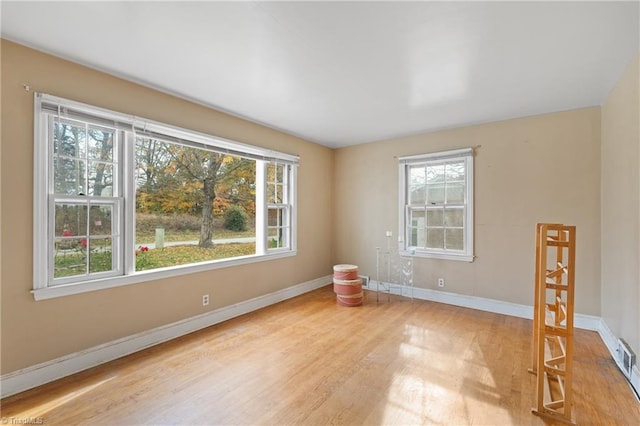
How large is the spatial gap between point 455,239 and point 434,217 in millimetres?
439

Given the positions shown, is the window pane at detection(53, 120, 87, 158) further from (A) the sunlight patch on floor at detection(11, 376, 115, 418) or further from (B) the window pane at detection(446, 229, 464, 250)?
(B) the window pane at detection(446, 229, 464, 250)

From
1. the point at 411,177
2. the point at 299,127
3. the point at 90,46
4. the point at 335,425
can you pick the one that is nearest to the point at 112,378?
the point at 335,425

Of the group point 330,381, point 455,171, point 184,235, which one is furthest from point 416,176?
point 184,235

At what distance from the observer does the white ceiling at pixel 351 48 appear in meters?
1.76

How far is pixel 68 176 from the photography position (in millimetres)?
2385

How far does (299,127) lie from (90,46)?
8.12ft

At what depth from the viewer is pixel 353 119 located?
150 inches

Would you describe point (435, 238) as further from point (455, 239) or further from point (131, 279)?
point (131, 279)

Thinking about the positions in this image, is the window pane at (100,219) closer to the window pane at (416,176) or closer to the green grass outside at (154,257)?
the green grass outside at (154,257)

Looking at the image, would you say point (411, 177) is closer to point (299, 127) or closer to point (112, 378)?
point (299, 127)

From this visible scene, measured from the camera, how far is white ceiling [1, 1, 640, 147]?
1761 mm

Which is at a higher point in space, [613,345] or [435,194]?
[435,194]

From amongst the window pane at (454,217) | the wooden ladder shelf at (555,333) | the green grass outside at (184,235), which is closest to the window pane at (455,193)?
the window pane at (454,217)

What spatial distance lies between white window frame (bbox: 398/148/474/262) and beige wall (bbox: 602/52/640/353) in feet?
4.39
